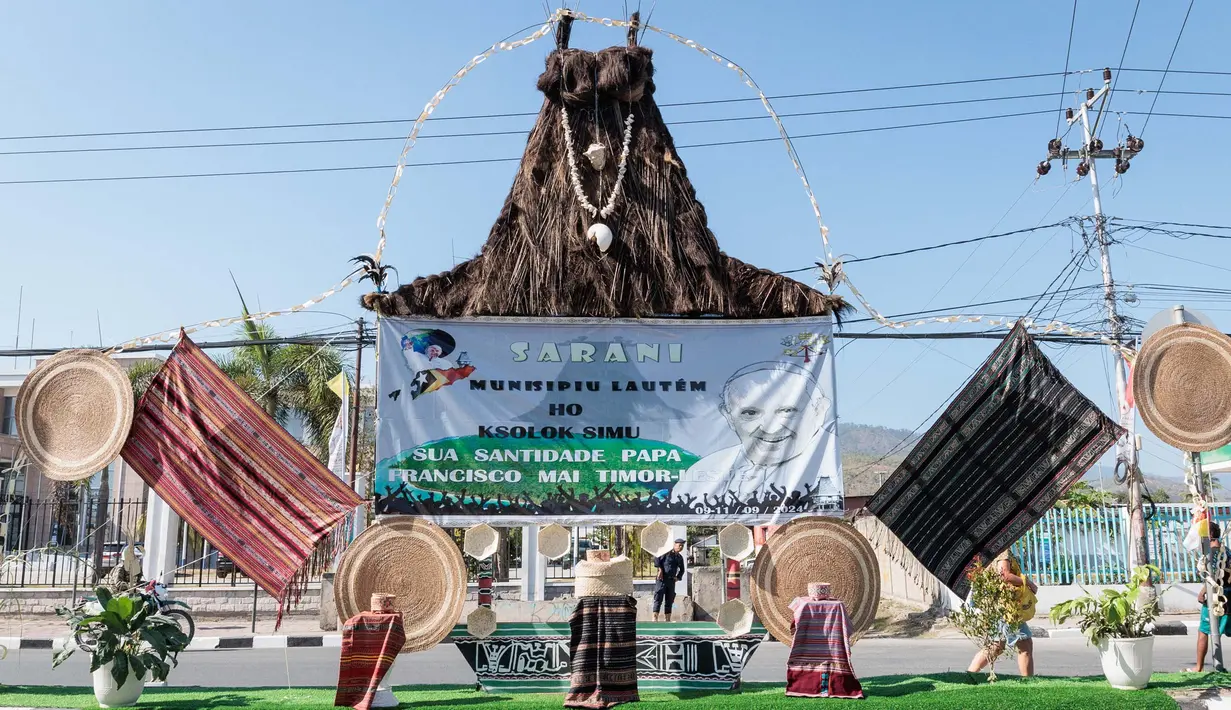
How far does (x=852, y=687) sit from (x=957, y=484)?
6.62 ft

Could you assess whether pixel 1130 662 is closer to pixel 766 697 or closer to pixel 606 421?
pixel 766 697

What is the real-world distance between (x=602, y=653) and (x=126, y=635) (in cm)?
307

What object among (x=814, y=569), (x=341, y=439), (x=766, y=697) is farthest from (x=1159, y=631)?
(x=341, y=439)

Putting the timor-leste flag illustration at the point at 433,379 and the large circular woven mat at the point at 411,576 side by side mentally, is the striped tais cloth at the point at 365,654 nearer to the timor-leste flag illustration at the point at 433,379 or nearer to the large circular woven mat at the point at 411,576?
the large circular woven mat at the point at 411,576

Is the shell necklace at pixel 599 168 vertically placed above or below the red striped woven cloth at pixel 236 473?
above

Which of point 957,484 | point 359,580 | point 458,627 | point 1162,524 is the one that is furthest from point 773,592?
point 1162,524

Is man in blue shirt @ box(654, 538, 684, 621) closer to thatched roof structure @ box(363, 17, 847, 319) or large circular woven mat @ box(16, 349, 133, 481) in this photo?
thatched roof structure @ box(363, 17, 847, 319)

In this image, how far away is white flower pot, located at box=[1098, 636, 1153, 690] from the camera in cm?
655

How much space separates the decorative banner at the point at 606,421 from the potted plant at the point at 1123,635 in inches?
74.6

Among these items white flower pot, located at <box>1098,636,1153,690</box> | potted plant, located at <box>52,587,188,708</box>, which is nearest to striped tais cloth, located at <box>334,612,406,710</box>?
potted plant, located at <box>52,587,188,708</box>

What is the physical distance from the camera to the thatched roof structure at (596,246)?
24.2 ft

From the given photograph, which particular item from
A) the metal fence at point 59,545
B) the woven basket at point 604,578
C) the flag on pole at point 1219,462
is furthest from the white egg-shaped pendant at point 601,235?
the flag on pole at point 1219,462

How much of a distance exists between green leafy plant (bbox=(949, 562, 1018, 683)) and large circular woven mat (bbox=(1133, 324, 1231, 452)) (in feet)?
5.64

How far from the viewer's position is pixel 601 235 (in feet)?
23.9
